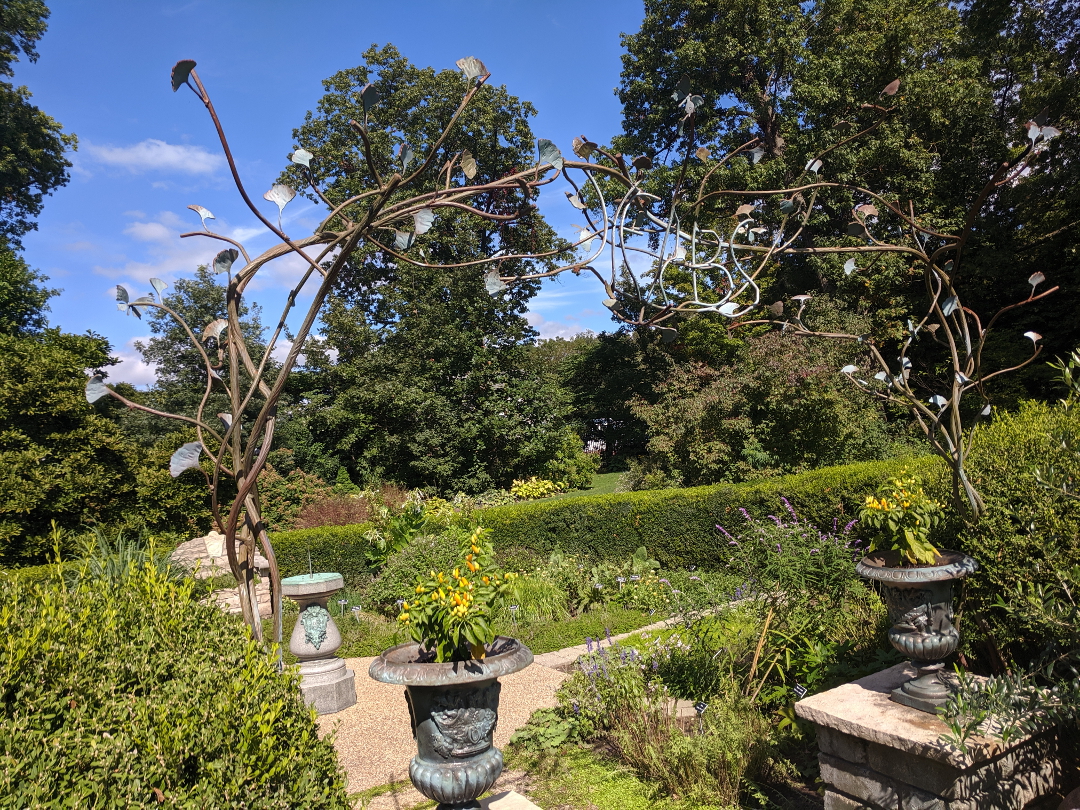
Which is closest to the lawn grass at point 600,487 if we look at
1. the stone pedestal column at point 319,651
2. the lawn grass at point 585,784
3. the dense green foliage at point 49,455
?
Result: the dense green foliage at point 49,455

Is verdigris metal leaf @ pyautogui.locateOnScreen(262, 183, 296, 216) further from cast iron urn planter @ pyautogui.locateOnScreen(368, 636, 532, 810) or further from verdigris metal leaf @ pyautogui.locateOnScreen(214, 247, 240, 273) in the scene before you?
cast iron urn planter @ pyautogui.locateOnScreen(368, 636, 532, 810)

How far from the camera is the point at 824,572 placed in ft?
14.1

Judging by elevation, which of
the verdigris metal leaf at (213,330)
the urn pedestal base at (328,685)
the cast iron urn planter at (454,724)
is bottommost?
the urn pedestal base at (328,685)

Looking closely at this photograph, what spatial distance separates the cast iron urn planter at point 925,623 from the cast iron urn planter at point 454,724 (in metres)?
1.60

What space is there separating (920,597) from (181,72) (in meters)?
2.98

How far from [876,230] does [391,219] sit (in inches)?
614

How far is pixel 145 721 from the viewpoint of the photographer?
1.42 metres

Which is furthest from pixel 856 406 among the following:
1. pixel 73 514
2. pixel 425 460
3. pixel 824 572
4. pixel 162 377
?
pixel 162 377

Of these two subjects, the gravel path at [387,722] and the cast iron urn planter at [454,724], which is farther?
the gravel path at [387,722]

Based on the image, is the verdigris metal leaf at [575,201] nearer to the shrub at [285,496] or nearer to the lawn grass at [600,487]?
the shrub at [285,496]

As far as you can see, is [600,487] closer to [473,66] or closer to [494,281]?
[494,281]

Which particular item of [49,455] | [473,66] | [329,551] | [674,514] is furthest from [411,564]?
[473,66]

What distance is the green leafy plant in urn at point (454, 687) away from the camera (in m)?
2.04

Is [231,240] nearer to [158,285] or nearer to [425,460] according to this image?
[158,285]
